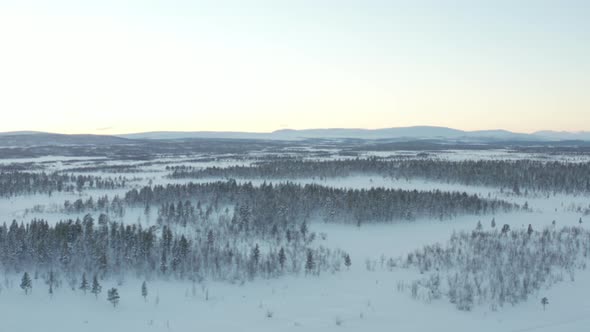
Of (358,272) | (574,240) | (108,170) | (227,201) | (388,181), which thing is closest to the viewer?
(358,272)

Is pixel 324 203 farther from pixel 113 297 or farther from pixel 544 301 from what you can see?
pixel 113 297

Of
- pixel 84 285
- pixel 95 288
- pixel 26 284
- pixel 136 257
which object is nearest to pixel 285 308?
pixel 95 288

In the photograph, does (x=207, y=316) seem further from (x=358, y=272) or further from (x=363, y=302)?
(x=358, y=272)

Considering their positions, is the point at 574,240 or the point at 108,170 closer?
the point at 574,240

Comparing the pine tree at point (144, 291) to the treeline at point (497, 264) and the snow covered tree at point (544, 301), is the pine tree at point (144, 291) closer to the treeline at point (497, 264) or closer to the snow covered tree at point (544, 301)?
the treeline at point (497, 264)

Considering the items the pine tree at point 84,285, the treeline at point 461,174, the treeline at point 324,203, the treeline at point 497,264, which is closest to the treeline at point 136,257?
the pine tree at point 84,285

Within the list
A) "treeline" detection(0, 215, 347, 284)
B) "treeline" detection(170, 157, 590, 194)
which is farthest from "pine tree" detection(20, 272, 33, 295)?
"treeline" detection(170, 157, 590, 194)

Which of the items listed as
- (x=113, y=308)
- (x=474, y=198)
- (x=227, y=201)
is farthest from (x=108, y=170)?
(x=113, y=308)
